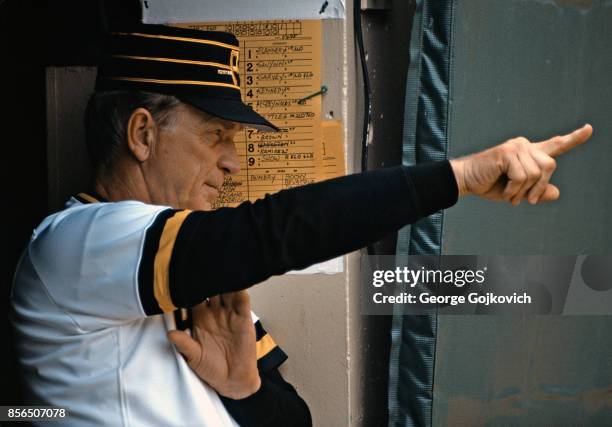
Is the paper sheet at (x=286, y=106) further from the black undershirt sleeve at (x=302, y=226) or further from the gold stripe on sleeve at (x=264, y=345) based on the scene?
the black undershirt sleeve at (x=302, y=226)

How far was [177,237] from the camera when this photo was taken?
4.31ft

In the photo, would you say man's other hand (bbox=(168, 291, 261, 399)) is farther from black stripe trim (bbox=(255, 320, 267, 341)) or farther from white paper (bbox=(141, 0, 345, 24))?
white paper (bbox=(141, 0, 345, 24))

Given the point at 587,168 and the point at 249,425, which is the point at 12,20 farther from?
the point at 587,168

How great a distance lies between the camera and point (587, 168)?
2252 mm

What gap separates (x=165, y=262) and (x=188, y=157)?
0.42 m

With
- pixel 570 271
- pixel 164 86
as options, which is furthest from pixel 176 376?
pixel 570 271

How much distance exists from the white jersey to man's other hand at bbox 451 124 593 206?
546 mm

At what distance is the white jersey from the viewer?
140 cm

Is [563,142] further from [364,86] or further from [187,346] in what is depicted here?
[364,86]

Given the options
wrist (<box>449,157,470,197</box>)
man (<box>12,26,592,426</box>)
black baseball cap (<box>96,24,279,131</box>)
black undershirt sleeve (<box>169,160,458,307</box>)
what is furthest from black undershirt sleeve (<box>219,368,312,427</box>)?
wrist (<box>449,157,470,197</box>)

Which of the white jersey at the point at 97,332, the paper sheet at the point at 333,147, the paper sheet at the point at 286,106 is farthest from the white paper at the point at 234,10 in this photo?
A: the white jersey at the point at 97,332

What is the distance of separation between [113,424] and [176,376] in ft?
0.49

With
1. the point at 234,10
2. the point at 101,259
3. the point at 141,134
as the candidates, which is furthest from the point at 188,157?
the point at 234,10

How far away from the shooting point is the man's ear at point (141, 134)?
1.64m
